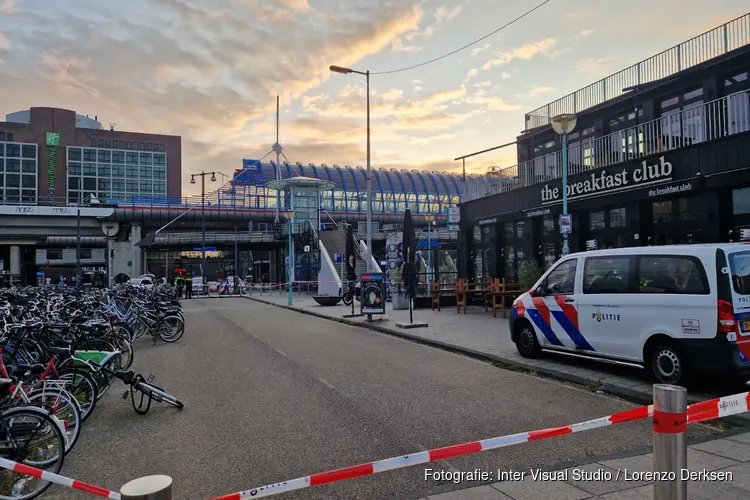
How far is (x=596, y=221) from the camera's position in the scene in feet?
52.2

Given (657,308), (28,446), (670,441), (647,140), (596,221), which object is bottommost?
(28,446)

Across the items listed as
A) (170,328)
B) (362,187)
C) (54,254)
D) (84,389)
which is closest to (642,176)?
(170,328)

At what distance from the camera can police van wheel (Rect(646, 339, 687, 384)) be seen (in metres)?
6.66

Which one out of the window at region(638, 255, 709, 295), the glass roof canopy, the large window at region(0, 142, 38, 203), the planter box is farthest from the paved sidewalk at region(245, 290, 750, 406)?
the large window at region(0, 142, 38, 203)

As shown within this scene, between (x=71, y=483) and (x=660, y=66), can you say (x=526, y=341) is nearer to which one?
(x=71, y=483)

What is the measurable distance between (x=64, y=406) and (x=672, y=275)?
7.29m

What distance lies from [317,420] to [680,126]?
12591 mm

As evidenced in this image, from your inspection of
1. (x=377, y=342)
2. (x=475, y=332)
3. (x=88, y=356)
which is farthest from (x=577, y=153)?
(x=88, y=356)

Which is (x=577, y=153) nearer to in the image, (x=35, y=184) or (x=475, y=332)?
(x=475, y=332)

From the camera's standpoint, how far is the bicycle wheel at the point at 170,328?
13484 millimetres

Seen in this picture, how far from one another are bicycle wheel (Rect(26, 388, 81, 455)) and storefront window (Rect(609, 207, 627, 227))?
13.9 metres

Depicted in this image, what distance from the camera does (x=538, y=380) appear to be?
8062mm

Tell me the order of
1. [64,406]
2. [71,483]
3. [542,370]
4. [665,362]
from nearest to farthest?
1. [71,483]
2. [64,406]
3. [665,362]
4. [542,370]

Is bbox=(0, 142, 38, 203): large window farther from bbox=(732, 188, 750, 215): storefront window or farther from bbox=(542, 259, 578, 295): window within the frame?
bbox=(732, 188, 750, 215): storefront window
